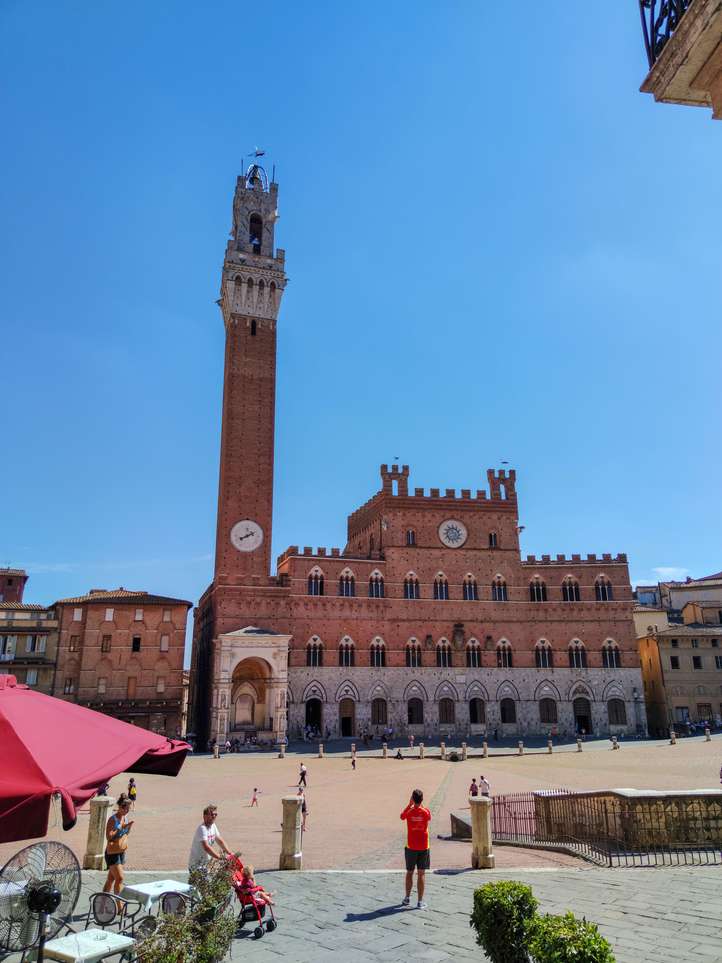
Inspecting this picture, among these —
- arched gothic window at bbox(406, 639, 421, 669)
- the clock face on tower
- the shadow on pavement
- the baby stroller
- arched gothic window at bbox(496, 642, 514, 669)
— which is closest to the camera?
the baby stroller

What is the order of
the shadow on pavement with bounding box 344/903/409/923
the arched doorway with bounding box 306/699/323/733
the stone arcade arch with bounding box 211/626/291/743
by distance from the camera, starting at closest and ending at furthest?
the shadow on pavement with bounding box 344/903/409/923 → the stone arcade arch with bounding box 211/626/291/743 → the arched doorway with bounding box 306/699/323/733

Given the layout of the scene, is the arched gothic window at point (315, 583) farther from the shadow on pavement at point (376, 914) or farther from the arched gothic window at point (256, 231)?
the shadow on pavement at point (376, 914)

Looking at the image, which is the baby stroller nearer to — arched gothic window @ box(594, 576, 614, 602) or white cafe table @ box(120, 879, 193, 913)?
white cafe table @ box(120, 879, 193, 913)

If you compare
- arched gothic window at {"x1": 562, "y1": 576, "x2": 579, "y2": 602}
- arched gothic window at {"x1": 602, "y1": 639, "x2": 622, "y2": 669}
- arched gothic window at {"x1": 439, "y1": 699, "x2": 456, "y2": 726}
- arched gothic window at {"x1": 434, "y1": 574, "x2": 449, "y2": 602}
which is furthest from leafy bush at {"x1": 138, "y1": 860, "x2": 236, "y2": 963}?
arched gothic window at {"x1": 562, "y1": 576, "x2": 579, "y2": 602}

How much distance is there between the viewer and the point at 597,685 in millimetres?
46281

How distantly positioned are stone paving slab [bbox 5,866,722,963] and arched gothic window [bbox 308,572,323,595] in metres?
34.5

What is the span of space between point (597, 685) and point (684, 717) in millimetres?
6017

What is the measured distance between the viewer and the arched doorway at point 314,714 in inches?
1700

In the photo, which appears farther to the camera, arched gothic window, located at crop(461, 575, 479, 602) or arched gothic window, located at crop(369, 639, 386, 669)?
arched gothic window, located at crop(461, 575, 479, 602)

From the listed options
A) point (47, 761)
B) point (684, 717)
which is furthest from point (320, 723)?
point (47, 761)

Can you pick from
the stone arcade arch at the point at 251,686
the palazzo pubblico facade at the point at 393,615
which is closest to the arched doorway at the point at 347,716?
the palazzo pubblico facade at the point at 393,615

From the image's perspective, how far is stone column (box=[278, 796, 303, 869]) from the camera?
441 inches

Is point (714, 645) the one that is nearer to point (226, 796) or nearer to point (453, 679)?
point (453, 679)

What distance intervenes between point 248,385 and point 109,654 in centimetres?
1933
